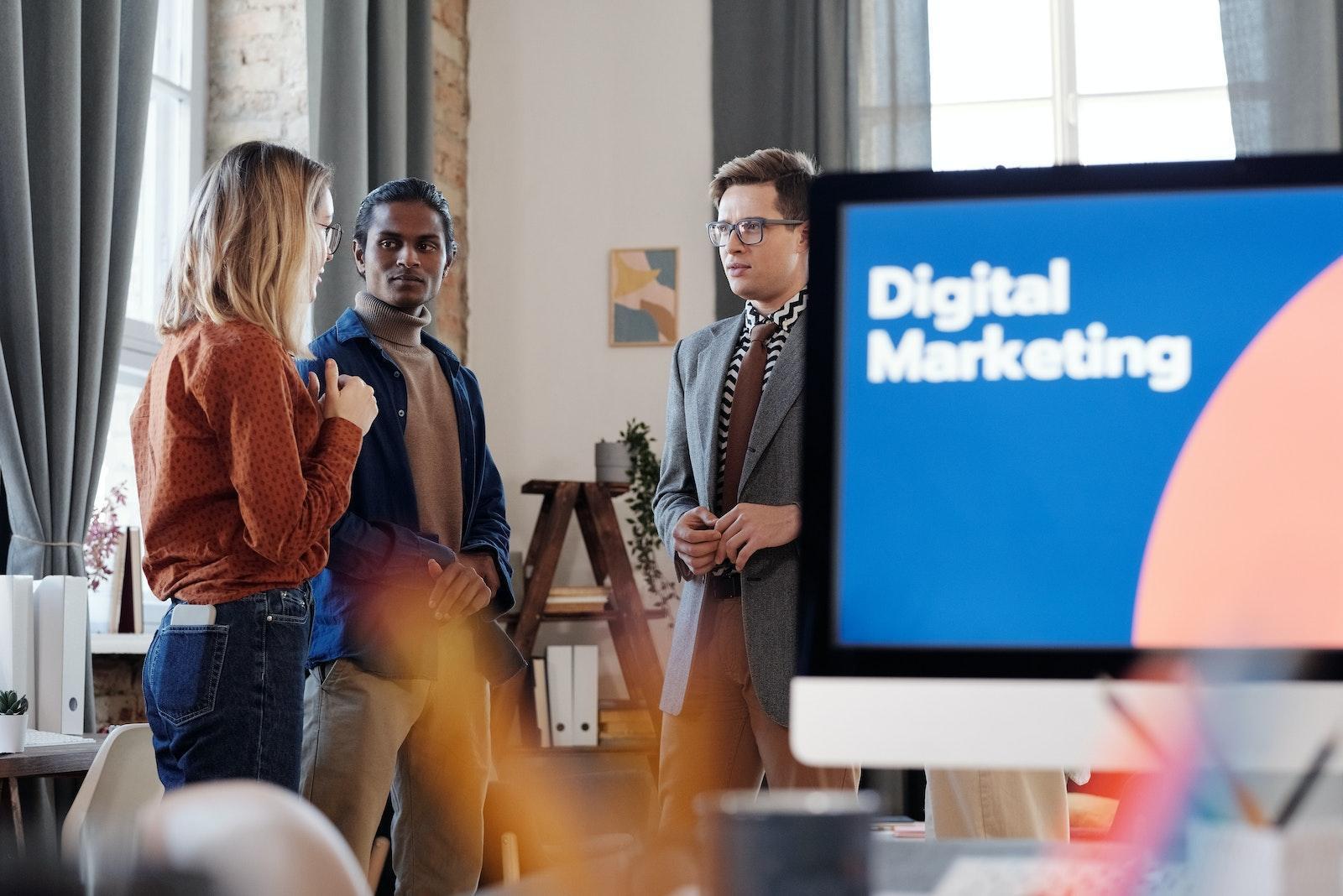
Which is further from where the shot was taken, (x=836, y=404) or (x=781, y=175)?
(x=781, y=175)

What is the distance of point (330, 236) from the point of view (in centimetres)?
228

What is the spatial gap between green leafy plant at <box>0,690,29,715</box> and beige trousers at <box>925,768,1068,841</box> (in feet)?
4.73

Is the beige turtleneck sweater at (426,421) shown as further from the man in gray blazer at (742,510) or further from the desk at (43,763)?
the desk at (43,763)

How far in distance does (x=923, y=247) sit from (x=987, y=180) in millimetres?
62

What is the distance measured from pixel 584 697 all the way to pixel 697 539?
2.36m

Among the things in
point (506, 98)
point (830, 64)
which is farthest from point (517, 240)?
point (830, 64)

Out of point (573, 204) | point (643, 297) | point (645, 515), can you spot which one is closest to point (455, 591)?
point (645, 515)

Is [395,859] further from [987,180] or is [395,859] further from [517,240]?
[517,240]

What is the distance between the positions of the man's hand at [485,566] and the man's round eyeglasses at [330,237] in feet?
2.04

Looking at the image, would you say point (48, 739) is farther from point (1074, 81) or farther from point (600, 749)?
point (1074, 81)

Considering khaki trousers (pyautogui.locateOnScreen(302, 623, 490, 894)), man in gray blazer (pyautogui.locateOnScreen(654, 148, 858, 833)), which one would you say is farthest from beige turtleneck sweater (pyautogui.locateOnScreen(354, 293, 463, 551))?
man in gray blazer (pyautogui.locateOnScreen(654, 148, 858, 833))

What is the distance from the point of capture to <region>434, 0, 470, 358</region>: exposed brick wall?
4.96 meters

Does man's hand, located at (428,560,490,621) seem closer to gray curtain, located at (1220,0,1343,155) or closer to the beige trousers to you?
the beige trousers

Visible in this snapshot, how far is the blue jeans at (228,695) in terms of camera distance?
1785mm
